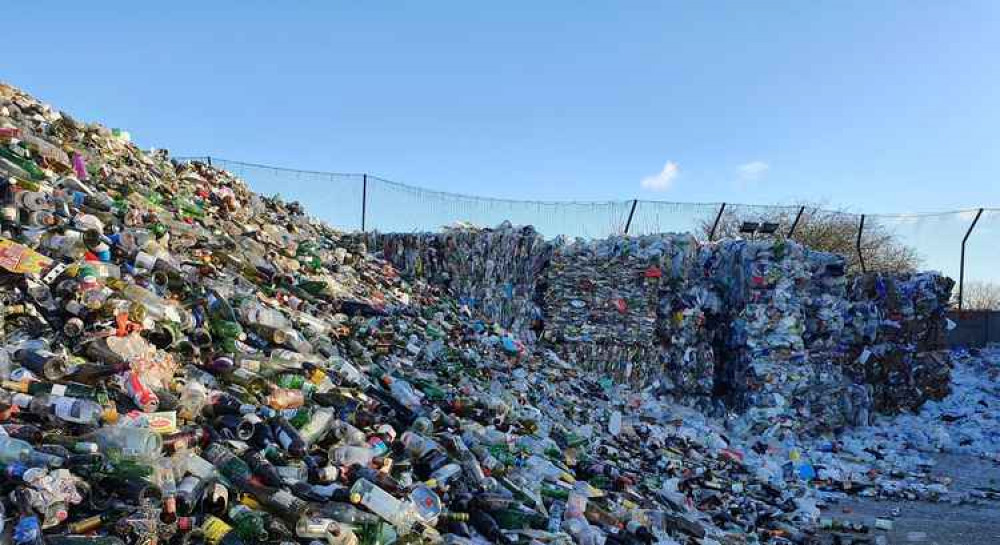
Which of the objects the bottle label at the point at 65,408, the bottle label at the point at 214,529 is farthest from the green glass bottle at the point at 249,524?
the bottle label at the point at 65,408

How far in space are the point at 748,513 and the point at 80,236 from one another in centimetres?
563

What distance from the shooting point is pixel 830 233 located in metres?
17.7

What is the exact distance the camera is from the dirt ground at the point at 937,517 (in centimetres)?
513

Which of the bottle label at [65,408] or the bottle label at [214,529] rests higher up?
the bottle label at [65,408]

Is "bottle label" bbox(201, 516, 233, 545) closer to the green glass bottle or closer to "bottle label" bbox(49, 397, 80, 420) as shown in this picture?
the green glass bottle

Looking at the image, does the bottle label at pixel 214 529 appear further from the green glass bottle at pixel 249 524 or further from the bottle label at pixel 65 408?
the bottle label at pixel 65 408

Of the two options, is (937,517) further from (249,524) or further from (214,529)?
(214,529)

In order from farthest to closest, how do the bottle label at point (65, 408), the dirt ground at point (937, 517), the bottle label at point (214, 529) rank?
the dirt ground at point (937, 517)
the bottle label at point (65, 408)
the bottle label at point (214, 529)

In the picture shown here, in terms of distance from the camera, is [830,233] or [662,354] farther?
[830,233]

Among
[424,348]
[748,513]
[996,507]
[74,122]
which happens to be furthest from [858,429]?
[74,122]

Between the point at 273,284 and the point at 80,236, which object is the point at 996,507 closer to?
the point at 273,284

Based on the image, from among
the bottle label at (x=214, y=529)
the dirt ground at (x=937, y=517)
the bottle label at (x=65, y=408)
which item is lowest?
the dirt ground at (x=937, y=517)

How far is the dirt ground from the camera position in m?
5.13

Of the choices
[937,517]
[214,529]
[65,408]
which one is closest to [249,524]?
[214,529]
